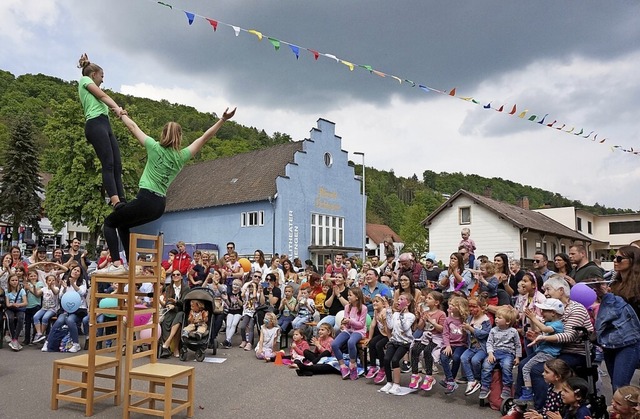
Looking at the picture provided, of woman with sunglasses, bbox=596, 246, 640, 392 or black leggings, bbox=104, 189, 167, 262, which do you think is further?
black leggings, bbox=104, 189, 167, 262

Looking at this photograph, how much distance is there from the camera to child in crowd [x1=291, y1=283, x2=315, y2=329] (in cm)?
970

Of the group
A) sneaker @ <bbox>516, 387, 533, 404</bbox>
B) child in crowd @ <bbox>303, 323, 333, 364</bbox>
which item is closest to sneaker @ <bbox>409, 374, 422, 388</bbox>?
sneaker @ <bbox>516, 387, 533, 404</bbox>

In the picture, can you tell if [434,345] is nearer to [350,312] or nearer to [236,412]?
[350,312]

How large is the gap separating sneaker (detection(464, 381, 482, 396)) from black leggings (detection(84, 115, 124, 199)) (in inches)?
186

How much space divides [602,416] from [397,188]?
90280 mm

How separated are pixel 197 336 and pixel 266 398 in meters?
2.91

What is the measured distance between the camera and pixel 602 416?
455 cm

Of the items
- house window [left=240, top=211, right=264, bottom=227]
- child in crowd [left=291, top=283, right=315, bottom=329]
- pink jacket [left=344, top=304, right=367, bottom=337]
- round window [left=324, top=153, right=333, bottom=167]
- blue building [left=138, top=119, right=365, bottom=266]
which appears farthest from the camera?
round window [left=324, top=153, right=333, bottom=167]

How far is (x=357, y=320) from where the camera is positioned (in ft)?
26.4

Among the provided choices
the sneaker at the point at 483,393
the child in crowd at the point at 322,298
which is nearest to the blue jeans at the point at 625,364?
the sneaker at the point at 483,393

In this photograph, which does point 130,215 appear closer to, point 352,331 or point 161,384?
point 161,384

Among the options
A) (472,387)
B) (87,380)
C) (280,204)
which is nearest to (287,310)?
(472,387)

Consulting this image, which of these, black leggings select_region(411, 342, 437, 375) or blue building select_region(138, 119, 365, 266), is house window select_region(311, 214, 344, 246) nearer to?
blue building select_region(138, 119, 365, 266)

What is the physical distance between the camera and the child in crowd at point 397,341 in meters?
6.95
